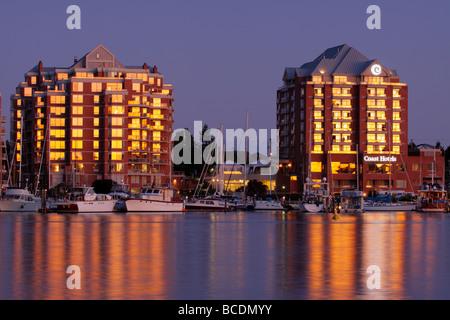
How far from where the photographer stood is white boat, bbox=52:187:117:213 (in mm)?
115000

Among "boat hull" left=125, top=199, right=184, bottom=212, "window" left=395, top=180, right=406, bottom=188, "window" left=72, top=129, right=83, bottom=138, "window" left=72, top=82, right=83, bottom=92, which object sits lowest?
"boat hull" left=125, top=199, right=184, bottom=212

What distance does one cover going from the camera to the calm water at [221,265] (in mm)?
29344

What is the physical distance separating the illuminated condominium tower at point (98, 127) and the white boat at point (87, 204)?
158ft

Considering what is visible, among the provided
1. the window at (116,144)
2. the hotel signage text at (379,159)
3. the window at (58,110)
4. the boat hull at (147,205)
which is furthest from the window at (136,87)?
the boat hull at (147,205)

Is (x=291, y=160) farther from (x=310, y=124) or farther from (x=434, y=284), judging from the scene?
(x=434, y=284)

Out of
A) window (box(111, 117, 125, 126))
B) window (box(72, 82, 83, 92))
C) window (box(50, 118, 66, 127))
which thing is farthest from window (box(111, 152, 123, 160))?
window (box(72, 82, 83, 92))

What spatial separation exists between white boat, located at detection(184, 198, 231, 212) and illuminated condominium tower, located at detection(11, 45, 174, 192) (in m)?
44.2

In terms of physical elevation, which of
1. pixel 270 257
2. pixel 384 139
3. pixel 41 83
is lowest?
pixel 270 257

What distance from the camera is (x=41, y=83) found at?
19062 cm

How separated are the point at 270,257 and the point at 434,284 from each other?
12.8 meters

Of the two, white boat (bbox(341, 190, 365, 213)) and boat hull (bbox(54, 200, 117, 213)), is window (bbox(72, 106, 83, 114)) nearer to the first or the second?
boat hull (bbox(54, 200, 117, 213))

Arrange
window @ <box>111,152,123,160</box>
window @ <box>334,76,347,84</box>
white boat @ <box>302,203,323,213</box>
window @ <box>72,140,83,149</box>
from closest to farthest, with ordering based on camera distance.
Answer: white boat @ <box>302,203,323,213</box>
window @ <box>72,140,83,149</box>
window @ <box>111,152,123,160</box>
window @ <box>334,76,347,84</box>

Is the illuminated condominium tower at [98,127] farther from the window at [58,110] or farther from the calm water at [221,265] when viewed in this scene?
the calm water at [221,265]
